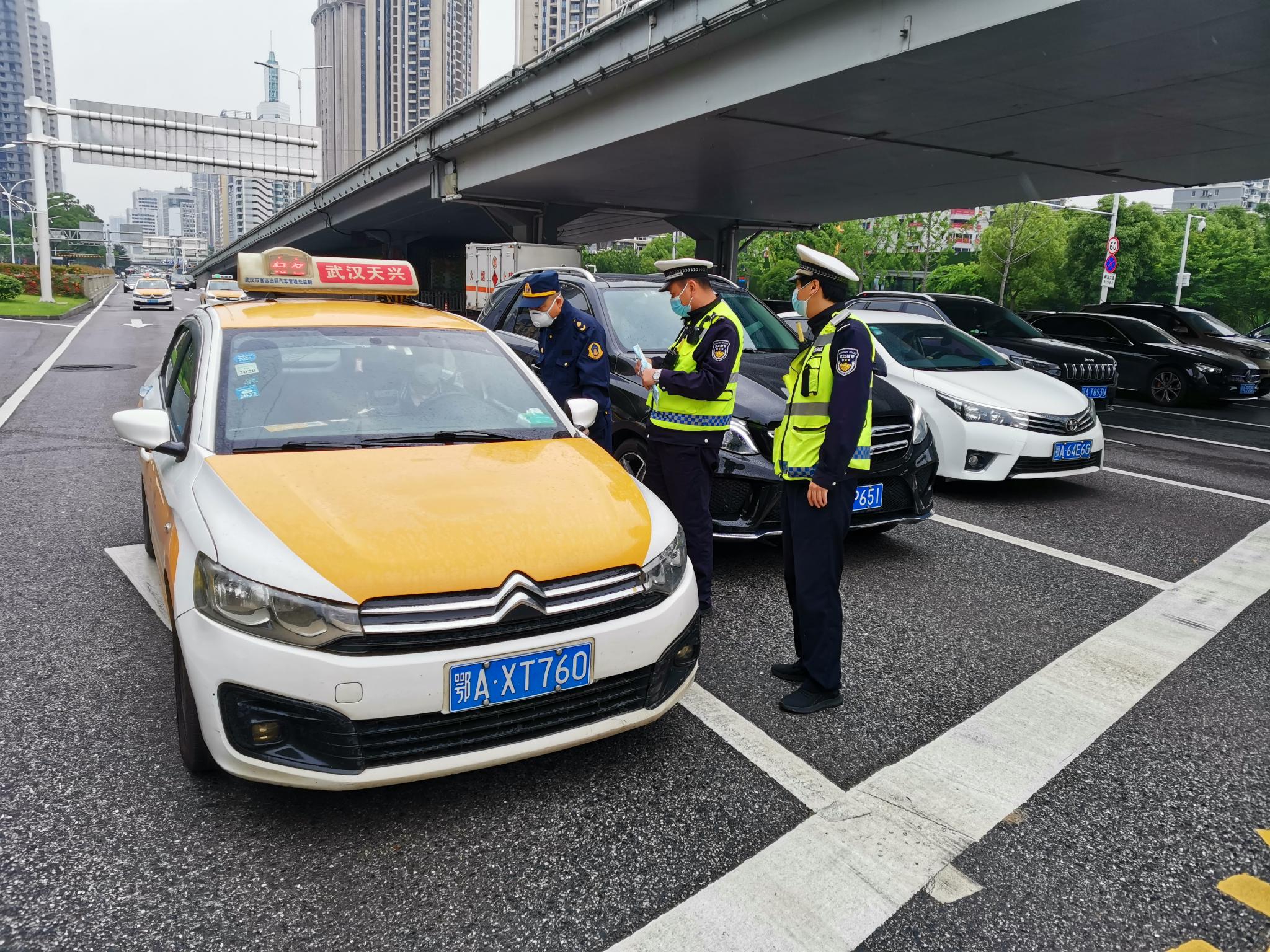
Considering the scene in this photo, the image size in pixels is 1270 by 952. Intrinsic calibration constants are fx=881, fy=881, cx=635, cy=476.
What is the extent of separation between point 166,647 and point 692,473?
100 inches

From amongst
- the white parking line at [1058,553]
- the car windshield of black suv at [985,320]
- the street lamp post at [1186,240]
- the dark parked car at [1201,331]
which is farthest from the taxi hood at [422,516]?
the street lamp post at [1186,240]

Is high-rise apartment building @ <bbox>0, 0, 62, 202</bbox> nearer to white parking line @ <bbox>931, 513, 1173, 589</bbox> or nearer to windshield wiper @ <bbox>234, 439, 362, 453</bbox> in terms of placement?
white parking line @ <bbox>931, 513, 1173, 589</bbox>

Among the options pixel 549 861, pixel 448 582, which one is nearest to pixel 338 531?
pixel 448 582

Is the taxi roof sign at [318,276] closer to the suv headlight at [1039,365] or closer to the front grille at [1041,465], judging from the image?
the front grille at [1041,465]

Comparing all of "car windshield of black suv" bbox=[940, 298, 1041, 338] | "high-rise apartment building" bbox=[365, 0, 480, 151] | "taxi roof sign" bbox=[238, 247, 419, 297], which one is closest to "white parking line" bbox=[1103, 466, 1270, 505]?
"car windshield of black suv" bbox=[940, 298, 1041, 338]

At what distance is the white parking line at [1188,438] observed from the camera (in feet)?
35.0

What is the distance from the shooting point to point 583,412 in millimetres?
3916

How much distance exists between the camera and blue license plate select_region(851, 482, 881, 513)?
5168mm

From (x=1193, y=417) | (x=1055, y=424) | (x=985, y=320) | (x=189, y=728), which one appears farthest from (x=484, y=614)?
(x=1193, y=417)

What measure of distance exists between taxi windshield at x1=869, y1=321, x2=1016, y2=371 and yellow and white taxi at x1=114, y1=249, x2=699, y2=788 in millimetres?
5213

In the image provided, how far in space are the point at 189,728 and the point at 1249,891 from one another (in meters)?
3.22

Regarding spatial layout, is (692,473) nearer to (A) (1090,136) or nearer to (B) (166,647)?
(B) (166,647)

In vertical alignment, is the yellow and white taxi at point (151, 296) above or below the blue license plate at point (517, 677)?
above

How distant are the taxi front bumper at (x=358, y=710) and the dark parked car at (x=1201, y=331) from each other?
16.2 meters
